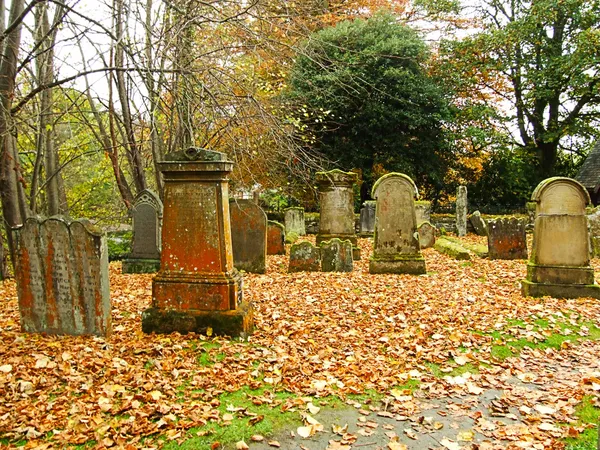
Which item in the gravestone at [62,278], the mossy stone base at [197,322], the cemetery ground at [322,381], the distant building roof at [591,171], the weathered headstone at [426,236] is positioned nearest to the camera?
the cemetery ground at [322,381]

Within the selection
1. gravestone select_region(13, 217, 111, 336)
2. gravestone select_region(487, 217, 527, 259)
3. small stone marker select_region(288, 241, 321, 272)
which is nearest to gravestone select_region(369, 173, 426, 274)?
small stone marker select_region(288, 241, 321, 272)

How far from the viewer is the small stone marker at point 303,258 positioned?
33.0ft

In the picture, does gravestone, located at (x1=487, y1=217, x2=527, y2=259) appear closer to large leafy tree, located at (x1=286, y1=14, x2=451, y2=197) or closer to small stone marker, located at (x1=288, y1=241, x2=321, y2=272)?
small stone marker, located at (x1=288, y1=241, x2=321, y2=272)

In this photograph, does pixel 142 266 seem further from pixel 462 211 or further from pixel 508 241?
pixel 462 211

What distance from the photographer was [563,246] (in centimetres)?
757

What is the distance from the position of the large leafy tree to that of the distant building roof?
6996mm

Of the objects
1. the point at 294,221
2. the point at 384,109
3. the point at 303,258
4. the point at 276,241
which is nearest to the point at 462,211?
the point at 384,109

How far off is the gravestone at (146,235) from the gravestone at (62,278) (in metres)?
4.96

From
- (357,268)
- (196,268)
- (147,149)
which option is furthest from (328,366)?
(147,149)

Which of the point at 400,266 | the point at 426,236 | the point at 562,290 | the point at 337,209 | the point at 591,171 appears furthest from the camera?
the point at 591,171

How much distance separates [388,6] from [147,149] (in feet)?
54.6

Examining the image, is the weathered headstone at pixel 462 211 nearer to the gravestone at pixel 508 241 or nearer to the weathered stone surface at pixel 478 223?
the weathered stone surface at pixel 478 223

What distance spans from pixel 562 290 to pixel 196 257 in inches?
236

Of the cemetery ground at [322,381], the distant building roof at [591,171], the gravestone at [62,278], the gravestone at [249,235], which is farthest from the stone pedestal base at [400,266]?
the distant building roof at [591,171]
